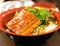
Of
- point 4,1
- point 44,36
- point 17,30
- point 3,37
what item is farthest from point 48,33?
point 4,1

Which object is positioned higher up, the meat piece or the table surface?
the meat piece

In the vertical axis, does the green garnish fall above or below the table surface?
above

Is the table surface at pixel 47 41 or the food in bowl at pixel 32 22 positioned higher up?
the food in bowl at pixel 32 22

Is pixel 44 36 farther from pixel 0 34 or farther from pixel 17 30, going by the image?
pixel 0 34

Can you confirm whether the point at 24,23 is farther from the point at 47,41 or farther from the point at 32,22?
the point at 47,41

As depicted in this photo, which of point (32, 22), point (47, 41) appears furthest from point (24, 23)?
point (47, 41)
